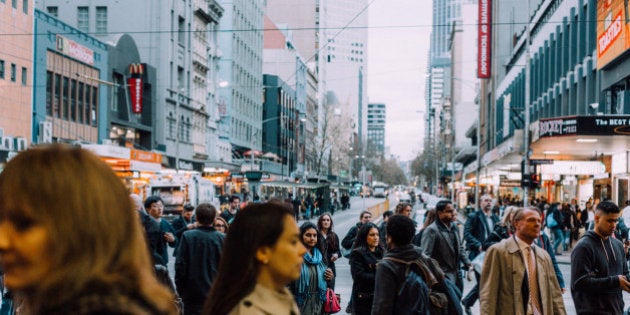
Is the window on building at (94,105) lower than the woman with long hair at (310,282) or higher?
higher

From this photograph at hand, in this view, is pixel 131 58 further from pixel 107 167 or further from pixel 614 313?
pixel 107 167

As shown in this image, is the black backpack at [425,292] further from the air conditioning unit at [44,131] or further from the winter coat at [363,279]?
the air conditioning unit at [44,131]

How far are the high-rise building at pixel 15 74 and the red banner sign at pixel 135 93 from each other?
14.0 metres

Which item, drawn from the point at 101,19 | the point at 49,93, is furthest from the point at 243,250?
the point at 101,19

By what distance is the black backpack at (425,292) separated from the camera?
6867mm

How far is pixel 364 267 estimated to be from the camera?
396 inches

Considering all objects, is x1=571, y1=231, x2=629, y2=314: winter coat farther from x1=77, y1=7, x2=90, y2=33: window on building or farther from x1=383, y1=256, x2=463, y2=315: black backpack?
x1=77, y1=7, x2=90, y2=33: window on building

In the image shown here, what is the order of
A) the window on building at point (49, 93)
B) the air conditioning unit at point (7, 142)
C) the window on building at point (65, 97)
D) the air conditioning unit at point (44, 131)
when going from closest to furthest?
the air conditioning unit at point (7, 142), the air conditioning unit at point (44, 131), the window on building at point (49, 93), the window on building at point (65, 97)

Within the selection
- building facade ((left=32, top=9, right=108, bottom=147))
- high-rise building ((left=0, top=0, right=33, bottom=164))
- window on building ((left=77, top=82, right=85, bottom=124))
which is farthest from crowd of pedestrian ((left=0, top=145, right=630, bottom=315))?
window on building ((left=77, top=82, right=85, bottom=124))

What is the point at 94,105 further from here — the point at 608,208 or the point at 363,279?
the point at 608,208

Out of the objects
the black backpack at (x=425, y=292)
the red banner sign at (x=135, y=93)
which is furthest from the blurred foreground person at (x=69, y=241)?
the red banner sign at (x=135, y=93)

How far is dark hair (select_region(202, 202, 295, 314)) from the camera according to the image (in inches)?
146

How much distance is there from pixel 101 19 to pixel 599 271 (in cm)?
5923

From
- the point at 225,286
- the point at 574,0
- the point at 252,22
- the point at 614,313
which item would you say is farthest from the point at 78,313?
the point at 252,22
